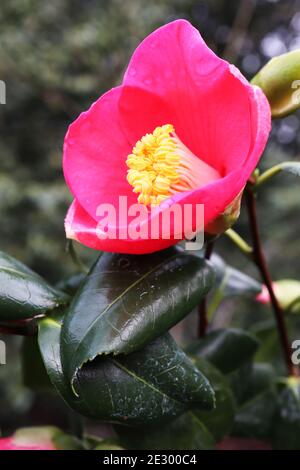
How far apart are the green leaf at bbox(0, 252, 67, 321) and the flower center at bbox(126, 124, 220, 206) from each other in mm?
→ 123

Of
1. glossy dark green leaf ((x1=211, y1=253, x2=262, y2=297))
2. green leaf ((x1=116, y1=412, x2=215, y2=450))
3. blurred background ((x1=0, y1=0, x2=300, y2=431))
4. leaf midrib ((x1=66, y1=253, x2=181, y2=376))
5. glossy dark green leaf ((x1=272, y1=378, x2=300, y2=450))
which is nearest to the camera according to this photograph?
leaf midrib ((x1=66, y1=253, x2=181, y2=376))

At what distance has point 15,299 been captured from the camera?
1.57ft

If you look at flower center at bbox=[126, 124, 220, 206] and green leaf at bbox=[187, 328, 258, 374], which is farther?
green leaf at bbox=[187, 328, 258, 374]

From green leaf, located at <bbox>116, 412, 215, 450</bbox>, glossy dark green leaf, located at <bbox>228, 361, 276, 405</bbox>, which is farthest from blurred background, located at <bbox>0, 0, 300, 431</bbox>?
green leaf, located at <bbox>116, 412, 215, 450</bbox>

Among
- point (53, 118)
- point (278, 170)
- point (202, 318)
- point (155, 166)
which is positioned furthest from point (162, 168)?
point (53, 118)

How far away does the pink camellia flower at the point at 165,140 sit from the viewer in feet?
1.46

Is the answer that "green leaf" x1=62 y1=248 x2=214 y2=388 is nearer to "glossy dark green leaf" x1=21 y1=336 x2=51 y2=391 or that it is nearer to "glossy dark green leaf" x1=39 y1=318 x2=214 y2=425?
"glossy dark green leaf" x1=39 y1=318 x2=214 y2=425

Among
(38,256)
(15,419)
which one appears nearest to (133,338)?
(38,256)

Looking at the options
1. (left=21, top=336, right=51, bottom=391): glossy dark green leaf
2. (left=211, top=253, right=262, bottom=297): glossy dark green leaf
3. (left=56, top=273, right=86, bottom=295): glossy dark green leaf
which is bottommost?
(left=21, top=336, right=51, bottom=391): glossy dark green leaf

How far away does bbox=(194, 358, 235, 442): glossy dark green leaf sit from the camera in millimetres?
583

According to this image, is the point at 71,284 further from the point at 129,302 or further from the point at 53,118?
the point at 53,118

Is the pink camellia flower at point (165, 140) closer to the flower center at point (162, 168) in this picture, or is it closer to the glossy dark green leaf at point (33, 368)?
the flower center at point (162, 168)

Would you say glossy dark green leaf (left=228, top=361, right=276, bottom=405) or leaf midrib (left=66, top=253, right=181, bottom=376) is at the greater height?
leaf midrib (left=66, top=253, right=181, bottom=376)

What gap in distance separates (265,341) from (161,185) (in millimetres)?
470
